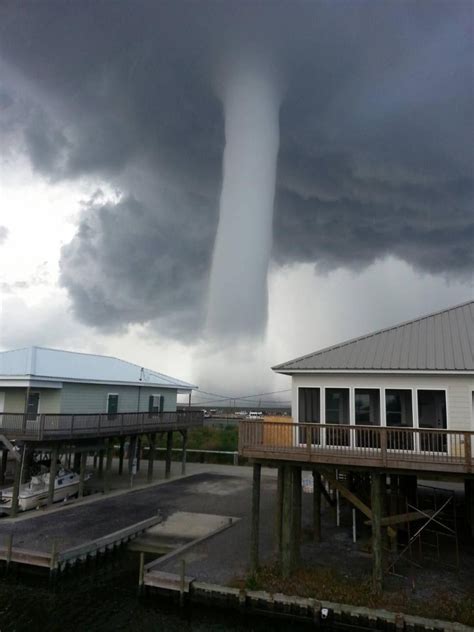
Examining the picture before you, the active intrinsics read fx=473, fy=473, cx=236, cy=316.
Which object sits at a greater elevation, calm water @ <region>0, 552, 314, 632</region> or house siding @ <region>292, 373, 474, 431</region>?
house siding @ <region>292, 373, 474, 431</region>

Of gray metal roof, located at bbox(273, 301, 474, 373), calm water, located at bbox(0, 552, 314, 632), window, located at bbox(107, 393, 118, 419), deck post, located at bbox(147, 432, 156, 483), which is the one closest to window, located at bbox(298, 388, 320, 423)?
gray metal roof, located at bbox(273, 301, 474, 373)

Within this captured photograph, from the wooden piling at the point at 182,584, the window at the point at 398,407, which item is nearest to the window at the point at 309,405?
the window at the point at 398,407

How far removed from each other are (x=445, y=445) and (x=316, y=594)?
5977 mm

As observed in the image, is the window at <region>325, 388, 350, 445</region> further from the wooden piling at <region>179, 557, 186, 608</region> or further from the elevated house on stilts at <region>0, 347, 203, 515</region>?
the elevated house on stilts at <region>0, 347, 203, 515</region>

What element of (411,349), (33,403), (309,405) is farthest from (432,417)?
(33,403)

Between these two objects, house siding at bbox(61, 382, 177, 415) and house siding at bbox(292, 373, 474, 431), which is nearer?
house siding at bbox(292, 373, 474, 431)

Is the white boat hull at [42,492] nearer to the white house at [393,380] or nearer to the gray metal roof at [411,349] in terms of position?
the white house at [393,380]

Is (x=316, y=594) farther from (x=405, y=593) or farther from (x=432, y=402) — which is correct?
(x=432, y=402)

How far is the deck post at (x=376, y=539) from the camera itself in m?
13.9

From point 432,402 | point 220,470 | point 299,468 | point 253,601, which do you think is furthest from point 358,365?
point 220,470

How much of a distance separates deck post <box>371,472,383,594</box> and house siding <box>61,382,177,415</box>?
1900 cm

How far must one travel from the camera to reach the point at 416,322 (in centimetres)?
1891

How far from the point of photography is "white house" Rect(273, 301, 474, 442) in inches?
598

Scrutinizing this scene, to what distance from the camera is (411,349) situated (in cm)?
1672
